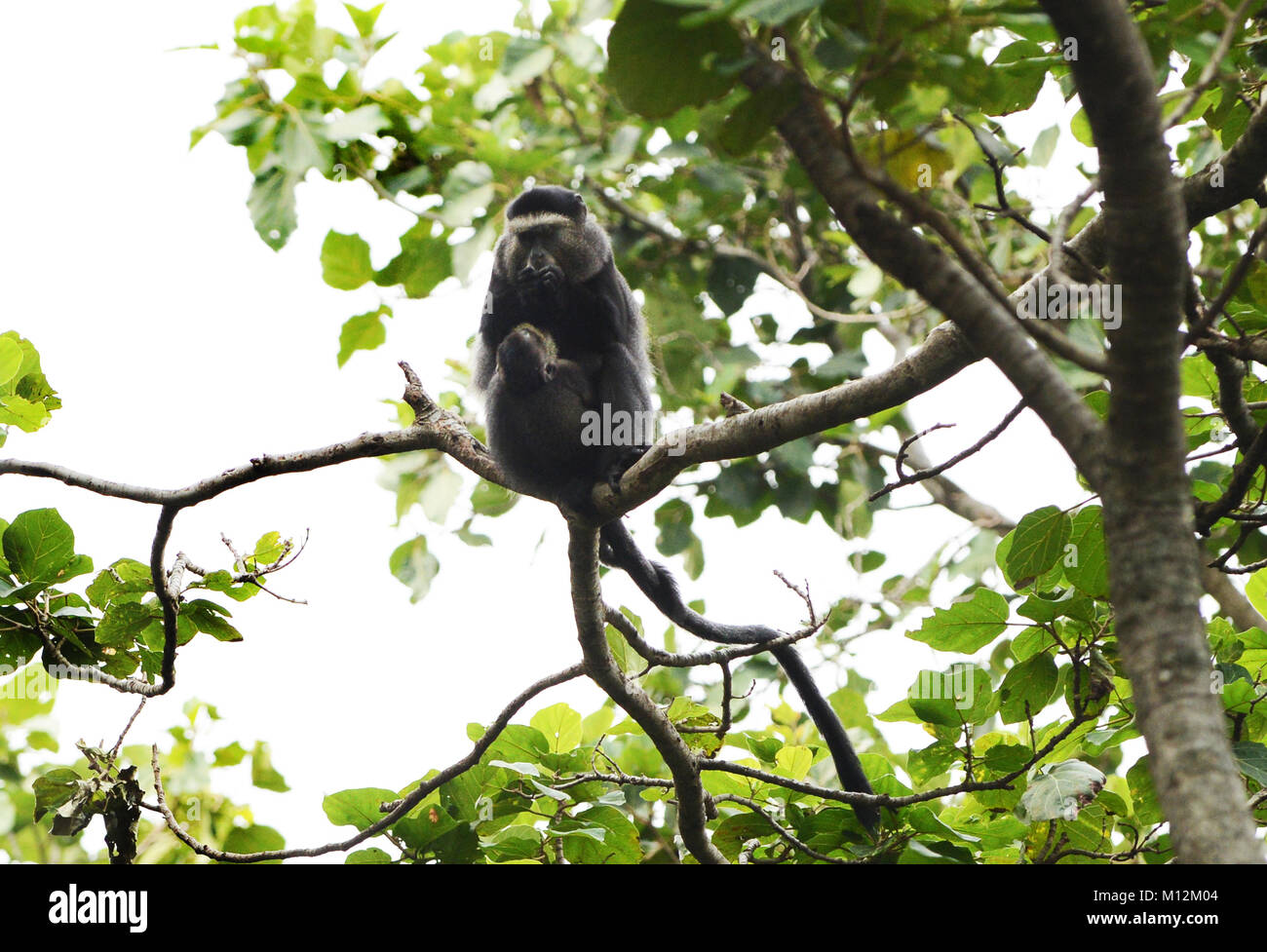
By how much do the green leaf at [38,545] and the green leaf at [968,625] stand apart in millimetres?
2982

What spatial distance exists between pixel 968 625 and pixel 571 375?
2384mm

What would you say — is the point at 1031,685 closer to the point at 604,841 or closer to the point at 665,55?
the point at 604,841

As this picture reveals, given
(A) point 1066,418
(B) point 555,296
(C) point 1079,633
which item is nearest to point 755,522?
(B) point 555,296

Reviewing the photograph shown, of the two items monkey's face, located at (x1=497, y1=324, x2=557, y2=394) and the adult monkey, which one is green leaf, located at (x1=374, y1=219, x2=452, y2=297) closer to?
the adult monkey

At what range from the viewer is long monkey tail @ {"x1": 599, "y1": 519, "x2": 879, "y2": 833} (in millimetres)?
4477

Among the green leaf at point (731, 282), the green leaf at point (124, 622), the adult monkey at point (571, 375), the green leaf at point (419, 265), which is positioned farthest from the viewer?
the green leaf at point (731, 282)

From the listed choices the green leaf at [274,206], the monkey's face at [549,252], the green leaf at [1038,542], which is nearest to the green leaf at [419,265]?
the monkey's face at [549,252]

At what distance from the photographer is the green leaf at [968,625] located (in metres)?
3.34

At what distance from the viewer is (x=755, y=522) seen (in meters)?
7.28

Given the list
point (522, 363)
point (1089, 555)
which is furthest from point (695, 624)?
point (1089, 555)

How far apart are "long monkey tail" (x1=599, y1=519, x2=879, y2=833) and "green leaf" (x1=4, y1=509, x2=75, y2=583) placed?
208cm

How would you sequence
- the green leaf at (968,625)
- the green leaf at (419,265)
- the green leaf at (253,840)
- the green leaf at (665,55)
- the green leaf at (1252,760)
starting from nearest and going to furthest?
the green leaf at (665,55), the green leaf at (1252,760), the green leaf at (968,625), the green leaf at (253,840), the green leaf at (419,265)

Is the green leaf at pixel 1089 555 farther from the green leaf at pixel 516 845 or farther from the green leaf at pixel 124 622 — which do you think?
the green leaf at pixel 124 622

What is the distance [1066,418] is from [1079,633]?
5.86 ft
